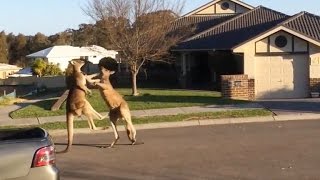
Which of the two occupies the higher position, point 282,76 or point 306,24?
point 306,24

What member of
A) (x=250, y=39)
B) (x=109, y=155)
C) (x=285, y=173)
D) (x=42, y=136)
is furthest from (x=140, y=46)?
(x=42, y=136)

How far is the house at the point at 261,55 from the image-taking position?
2664cm

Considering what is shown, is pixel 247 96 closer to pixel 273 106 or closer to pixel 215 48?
pixel 273 106

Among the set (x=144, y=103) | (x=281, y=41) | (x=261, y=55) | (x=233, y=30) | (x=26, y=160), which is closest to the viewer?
(x=26, y=160)

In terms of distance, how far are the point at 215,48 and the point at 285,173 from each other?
2252 cm

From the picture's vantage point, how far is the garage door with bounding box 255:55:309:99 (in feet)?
89.1

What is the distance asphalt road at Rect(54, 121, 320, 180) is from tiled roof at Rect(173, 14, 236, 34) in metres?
22.3

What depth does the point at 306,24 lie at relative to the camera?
1174 inches

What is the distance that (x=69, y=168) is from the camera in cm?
1046

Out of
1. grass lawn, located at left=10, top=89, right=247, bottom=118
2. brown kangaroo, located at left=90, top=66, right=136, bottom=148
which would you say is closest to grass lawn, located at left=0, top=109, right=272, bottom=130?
grass lawn, located at left=10, top=89, right=247, bottom=118

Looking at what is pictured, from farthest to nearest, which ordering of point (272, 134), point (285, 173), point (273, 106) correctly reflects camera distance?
point (273, 106) < point (272, 134) < point (285, 173)

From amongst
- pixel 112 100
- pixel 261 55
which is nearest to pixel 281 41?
pixel 261 55

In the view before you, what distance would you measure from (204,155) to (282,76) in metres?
16.8

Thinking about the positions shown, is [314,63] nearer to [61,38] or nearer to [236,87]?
[236,87]
